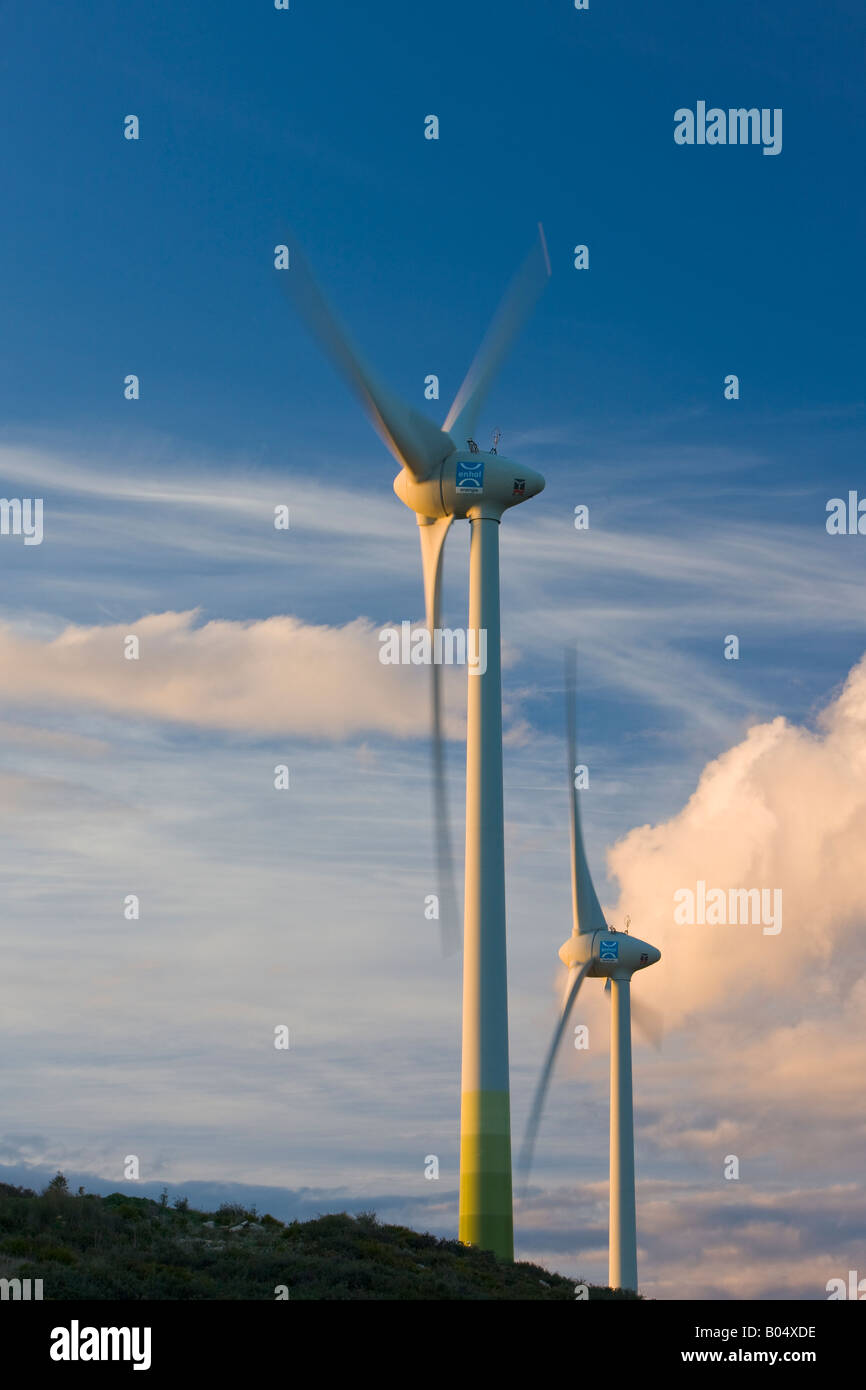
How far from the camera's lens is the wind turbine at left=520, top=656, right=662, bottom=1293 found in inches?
2746

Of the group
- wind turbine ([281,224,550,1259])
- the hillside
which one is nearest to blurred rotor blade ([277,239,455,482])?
wind turbine ([281,224,550,1259])

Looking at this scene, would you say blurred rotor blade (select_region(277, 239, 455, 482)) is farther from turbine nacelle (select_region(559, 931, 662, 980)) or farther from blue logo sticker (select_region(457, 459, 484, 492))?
turbine nacelle (select_region(559, 931, 662, 980))

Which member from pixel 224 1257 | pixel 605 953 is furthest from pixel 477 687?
pixel 605 953

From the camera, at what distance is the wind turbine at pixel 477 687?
4659 cm

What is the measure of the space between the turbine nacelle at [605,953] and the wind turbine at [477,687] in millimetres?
27631

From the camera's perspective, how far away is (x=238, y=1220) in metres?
46.7

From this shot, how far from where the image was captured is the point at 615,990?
77.7 metres

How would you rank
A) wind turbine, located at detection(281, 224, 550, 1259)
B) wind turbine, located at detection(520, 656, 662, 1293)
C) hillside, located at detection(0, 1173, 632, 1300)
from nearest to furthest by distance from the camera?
hillside, located at detection(0, 1173, 632, 1300)
wind turbine, located at detection(281, 224, 550, 1259)
wind turbine, located at detection(520, 656, 662, 1293)

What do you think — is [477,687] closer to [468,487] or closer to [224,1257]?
[468,487]

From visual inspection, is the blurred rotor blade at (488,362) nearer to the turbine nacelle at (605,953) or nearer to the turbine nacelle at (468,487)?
the turbine nacelle at (468,487)

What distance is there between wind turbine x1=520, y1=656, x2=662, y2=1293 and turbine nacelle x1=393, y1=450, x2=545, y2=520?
1513 centimetres

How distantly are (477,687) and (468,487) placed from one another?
7.09 m

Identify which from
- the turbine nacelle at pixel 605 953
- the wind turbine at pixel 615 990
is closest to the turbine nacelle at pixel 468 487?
the wind turbine at pixel 615 990
